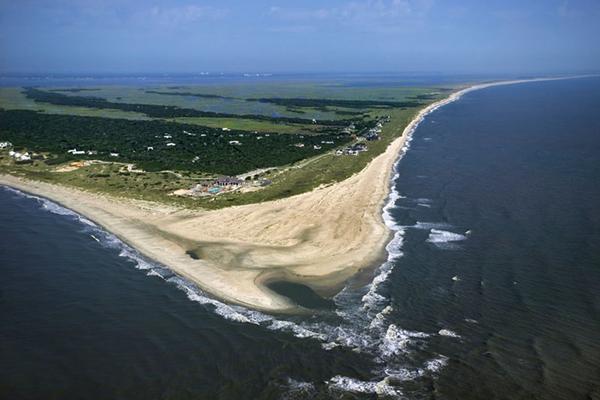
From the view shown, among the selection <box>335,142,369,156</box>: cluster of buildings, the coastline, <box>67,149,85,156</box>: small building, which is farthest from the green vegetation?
the coastline

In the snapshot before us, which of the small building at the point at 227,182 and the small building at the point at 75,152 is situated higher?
the small building at the point at 75,152

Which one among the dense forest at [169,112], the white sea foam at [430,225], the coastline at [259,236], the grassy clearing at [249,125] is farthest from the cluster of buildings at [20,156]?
the white sea foam at [430,225]

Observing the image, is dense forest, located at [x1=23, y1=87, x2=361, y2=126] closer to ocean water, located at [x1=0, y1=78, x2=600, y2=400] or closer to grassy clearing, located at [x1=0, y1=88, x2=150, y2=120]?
grassy clearing, located at [x1=0, y1=88, x2=150, y2=120]

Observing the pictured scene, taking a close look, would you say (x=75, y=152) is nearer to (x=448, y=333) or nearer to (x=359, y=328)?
(x=359, y=328)

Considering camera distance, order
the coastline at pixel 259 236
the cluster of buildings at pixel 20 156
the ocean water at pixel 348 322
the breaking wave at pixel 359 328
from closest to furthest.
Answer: the ocean water at pixel 348 322 < the breaking wave at pixel 359 328 < the coastline at pixel 259 236 < the cluster of buildings at pixel 20 156

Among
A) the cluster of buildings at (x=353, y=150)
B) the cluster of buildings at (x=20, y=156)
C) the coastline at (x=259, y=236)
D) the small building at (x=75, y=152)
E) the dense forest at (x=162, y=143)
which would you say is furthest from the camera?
the cluster of buildings at (x=353, y=150)

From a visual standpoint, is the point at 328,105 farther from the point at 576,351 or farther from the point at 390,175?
the point at 576,351

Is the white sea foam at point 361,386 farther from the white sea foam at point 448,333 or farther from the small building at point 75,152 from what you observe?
the small building at point 75,152

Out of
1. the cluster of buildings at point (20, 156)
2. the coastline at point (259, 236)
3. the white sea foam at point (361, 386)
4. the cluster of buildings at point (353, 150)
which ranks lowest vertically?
the white sea foam at point (361, 386)
